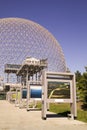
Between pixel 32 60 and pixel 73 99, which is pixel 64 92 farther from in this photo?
pixel 32 60

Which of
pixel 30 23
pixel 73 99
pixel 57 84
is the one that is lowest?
pixel 73 99

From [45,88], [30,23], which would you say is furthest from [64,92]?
[30,23]

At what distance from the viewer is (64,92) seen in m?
18.5

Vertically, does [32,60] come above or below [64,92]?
above

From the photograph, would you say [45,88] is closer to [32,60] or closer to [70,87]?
[70,87]

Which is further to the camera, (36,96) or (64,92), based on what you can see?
(36,96)

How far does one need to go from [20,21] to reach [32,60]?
1539cm

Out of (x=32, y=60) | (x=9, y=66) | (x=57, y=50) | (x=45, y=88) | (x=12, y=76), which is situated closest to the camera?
(x=45, y=88)

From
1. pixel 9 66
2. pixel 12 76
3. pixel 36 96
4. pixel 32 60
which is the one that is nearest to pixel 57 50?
pixel 32 60

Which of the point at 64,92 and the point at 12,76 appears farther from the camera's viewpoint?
the point at 12,76

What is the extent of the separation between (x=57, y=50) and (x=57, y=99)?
69.6 m

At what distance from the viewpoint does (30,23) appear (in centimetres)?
8256

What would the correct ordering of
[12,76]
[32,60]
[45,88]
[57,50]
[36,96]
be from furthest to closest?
[12,76]
[57,50]
[32,60]
[36,96]
[45,88]

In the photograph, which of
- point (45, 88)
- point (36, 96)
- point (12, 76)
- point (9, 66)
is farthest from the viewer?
point (12, 76)
